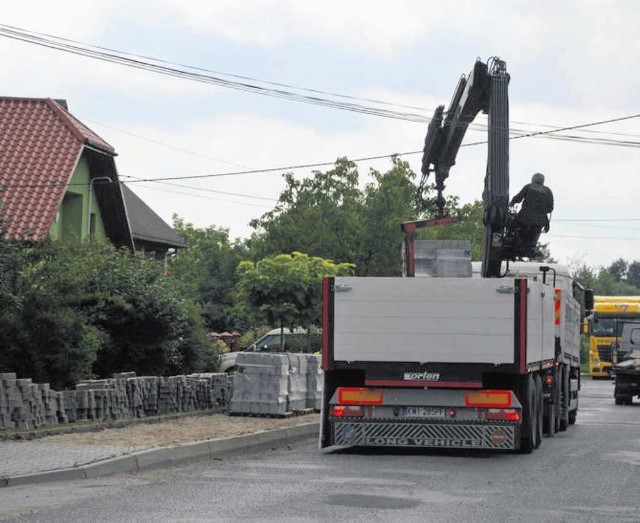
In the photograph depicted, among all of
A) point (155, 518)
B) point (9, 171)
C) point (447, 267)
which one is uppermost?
point (9, 171)

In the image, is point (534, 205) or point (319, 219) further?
point (319, 219)

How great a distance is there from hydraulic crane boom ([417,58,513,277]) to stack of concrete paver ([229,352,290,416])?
3.80 m

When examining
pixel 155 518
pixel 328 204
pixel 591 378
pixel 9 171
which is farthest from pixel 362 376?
pixel 328 204

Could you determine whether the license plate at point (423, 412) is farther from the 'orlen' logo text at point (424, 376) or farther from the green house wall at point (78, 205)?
the green house wall at point (78, 205)

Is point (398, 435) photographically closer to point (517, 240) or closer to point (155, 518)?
point (517, 240)

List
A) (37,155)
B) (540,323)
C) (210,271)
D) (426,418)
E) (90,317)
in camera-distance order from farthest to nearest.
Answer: (210,271) → (37,155) → (90,317) → (540,323) → (426,418)

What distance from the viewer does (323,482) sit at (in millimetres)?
13289

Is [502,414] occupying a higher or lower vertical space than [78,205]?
lower

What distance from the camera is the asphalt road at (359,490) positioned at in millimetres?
10727

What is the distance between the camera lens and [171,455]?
594 inches

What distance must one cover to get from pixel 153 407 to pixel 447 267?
531 cm

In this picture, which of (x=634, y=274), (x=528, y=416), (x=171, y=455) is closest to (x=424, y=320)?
(x=528, y=416)

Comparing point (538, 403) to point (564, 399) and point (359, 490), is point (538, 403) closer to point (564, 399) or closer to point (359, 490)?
point (564, 399)

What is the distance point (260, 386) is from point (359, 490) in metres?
9.39
